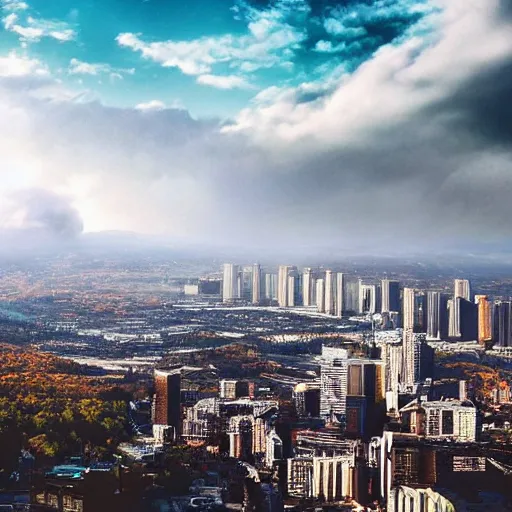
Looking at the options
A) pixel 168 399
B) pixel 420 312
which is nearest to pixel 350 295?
pixel 420 312

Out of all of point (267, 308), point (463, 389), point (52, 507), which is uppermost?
point (267, 308)

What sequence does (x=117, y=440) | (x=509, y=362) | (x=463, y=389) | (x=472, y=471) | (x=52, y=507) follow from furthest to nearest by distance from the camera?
(x=509, y=362) → (x=463, y=389) → (x=117, y=440) → (x=472, y=471) → (x=52, y=507)

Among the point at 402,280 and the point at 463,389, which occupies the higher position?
the point at 402,280

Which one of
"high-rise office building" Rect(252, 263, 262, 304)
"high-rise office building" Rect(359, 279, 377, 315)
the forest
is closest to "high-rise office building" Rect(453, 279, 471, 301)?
"high-rise office building" Rect(359, 279, 377, 315)

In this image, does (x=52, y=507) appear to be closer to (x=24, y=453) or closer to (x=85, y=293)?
(x=24, y=453)

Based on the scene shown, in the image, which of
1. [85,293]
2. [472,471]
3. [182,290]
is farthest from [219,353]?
[472,471]

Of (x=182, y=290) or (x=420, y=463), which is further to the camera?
(x=182, y=290)

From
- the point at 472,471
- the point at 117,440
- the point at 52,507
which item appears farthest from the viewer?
the point at 117,440
